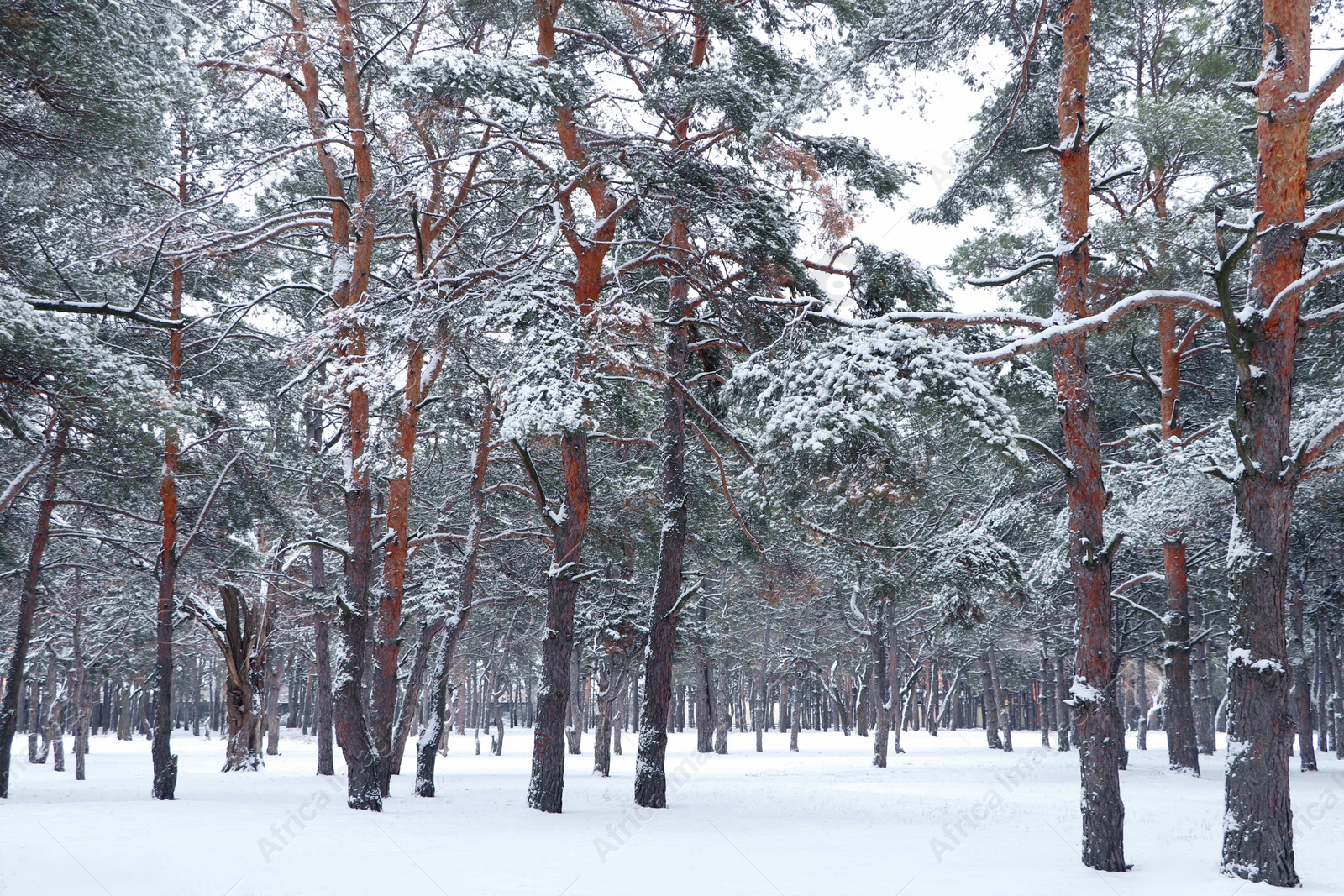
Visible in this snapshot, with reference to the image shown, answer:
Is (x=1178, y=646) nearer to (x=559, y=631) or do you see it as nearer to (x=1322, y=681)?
(x=559, y=631)

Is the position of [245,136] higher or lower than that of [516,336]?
higher

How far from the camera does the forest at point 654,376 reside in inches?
331

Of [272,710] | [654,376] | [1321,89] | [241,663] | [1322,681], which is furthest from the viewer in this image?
[272,710]

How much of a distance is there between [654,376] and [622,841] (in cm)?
664

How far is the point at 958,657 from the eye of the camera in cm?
4566

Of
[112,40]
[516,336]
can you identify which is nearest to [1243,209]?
[516,336]

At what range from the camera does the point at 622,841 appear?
1068 cm

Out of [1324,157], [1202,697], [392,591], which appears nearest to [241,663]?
[392,591]

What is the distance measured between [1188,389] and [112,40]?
22.3 meters

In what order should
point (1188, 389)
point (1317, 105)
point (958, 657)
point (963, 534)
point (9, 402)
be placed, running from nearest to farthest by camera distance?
point (1317, 105) < point (9, 402) < point (963, 534) < point (1188, 389) < point (958, 657)

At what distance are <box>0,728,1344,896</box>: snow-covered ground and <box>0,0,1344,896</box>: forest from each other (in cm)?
13

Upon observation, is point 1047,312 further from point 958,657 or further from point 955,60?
point 958,657

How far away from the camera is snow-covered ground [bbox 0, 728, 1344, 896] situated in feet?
26.4

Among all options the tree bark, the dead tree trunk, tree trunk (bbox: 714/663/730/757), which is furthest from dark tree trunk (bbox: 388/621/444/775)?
tree trunk (bbox: 714/663/730/757)
